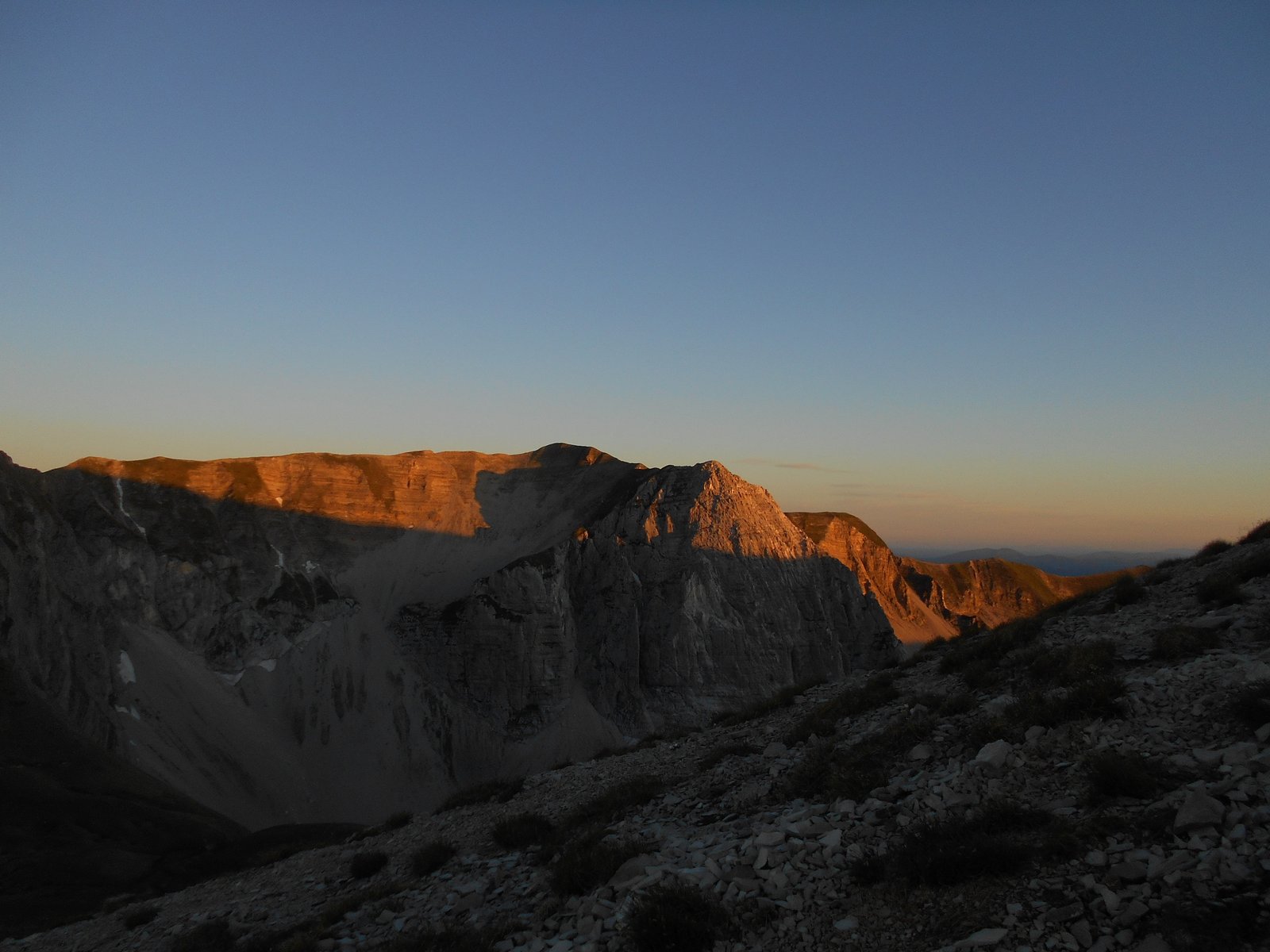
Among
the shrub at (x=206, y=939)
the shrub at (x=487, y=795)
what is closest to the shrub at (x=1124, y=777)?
the shrub at (x=487, y=795)

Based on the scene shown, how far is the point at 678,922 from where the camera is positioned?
7820mm

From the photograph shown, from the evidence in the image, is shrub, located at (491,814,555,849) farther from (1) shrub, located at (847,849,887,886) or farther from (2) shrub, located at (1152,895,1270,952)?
(2) shrub, located at (1152,895,1270,952)

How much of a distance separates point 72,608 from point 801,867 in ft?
235

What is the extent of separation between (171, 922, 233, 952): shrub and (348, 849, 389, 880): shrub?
2.23 meters

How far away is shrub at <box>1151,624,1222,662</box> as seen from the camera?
425 inches

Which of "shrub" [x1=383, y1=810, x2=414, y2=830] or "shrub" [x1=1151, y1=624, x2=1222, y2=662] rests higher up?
"shrub" [x1=1151, y1=624, x2=1222, y2=662]

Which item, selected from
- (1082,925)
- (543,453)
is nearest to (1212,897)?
(1082,925)

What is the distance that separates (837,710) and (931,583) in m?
134

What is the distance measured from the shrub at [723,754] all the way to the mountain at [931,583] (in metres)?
87.1

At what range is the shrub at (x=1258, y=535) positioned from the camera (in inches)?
655

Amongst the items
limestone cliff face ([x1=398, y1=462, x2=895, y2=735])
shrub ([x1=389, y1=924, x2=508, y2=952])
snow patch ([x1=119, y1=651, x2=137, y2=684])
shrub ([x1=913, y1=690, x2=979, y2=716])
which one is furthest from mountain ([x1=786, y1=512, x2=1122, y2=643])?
shrub ([x1=389, y1=924, x2=508, y2=952])

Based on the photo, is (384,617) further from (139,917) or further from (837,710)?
(837,710)

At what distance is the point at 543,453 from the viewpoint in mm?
106438

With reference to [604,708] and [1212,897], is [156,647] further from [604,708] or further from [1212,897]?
[1212,897]
